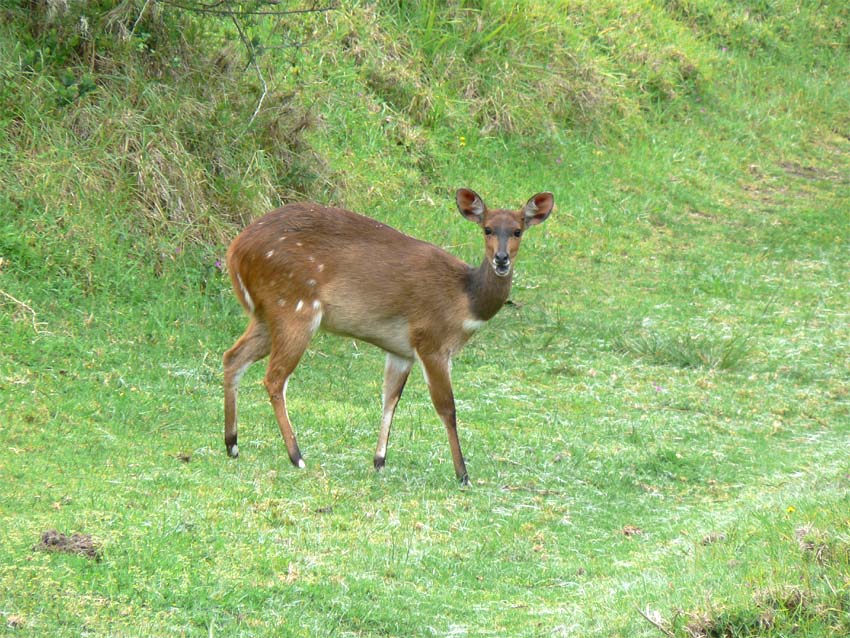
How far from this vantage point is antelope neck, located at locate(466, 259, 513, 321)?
7828mm

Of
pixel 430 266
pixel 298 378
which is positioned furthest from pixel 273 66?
pixel 430 266

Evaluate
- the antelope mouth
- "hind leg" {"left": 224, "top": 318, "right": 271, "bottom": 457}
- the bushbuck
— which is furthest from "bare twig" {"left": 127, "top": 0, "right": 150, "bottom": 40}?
the antelope mouth

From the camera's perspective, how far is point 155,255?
1028 centimetres

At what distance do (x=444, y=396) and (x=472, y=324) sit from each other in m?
0.51

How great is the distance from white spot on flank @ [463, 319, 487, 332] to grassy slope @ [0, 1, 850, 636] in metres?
0.86

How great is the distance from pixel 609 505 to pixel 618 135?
36.5ft

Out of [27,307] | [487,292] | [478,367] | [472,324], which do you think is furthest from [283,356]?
[478,367]

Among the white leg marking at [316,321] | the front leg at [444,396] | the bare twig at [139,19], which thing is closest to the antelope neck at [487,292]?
the front leg at [444,396]

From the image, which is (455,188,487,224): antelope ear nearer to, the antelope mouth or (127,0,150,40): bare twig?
the antelope mouth

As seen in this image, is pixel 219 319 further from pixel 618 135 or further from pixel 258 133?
pixel 618 135

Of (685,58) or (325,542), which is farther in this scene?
(685,58)

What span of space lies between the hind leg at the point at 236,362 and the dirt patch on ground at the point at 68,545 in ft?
7.14

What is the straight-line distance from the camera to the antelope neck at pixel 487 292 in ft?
25.7

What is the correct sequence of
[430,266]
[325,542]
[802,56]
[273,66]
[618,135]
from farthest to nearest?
[802,56] → [618,135] → [273,66] → [430,266] → [325,542]
